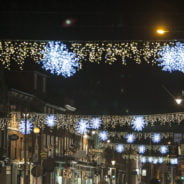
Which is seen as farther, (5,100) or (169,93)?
(5,100)

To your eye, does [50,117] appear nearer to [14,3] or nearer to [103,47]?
[103,47]

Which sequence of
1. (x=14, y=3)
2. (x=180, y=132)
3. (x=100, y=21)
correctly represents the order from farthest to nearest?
1. (x=180, y=132)
2. (x=100, y=21)
3. (x=14, y=3)

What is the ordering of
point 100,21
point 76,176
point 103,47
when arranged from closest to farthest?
point 100,21, point 103,47, point 76,176

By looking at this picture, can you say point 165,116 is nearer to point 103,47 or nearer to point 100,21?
point 103,47

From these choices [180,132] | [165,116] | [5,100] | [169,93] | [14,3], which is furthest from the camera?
[180,132]

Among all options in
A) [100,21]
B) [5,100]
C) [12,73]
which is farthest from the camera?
[12,73]

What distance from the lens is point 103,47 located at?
2133cm

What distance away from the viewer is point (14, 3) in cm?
1532

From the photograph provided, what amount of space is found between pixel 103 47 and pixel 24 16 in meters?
5.66

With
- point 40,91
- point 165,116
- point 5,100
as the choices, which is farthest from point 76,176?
point 165,116

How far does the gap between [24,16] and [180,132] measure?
253 ft

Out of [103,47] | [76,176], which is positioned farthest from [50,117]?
[76,176]

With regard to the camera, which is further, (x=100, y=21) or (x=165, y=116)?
(x=165, y=116)

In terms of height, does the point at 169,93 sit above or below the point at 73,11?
above
